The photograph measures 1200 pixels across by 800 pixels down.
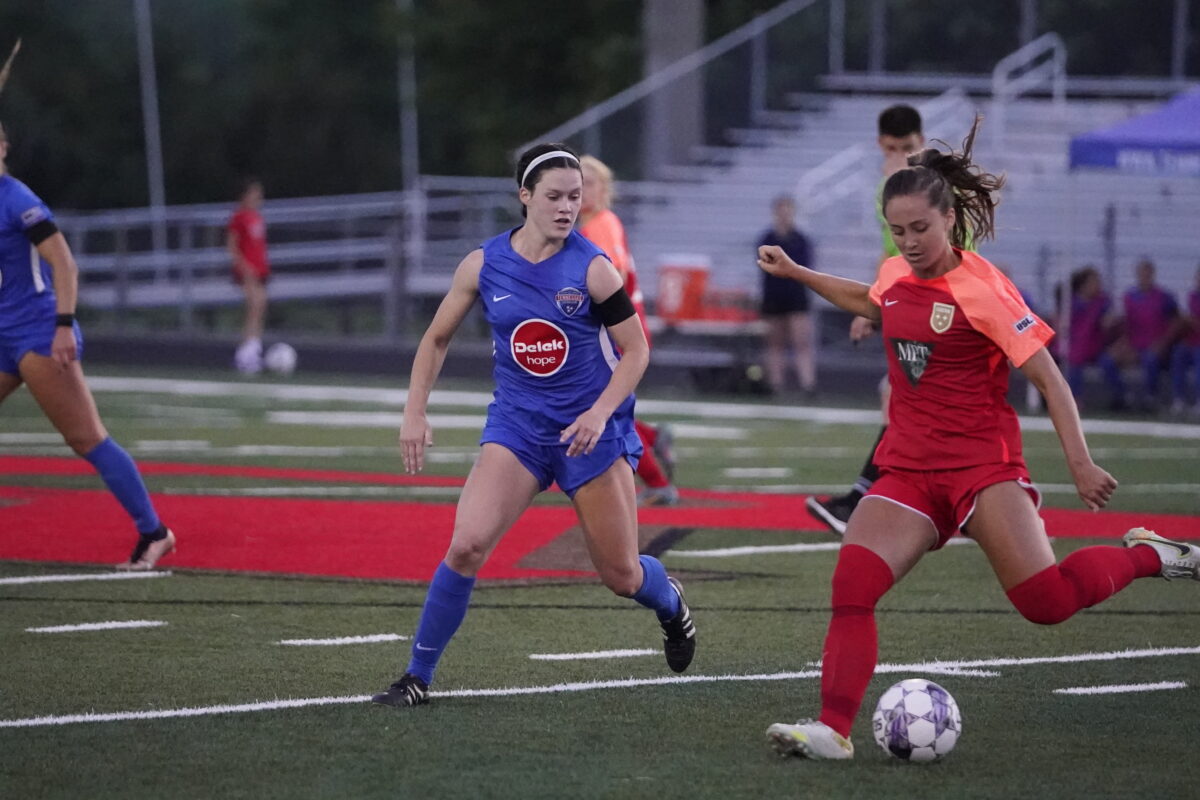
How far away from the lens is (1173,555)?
693cm

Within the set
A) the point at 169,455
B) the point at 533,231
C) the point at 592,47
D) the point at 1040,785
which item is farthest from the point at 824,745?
the point at 592,47

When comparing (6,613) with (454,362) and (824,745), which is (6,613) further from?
(454,362)

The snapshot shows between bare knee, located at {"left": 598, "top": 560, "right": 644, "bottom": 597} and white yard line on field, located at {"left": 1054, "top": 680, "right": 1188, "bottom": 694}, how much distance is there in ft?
5.22

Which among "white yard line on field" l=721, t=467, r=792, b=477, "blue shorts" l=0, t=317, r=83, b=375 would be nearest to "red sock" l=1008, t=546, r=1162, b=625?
"blue shorts" l=0, t=317, r=83, b=375

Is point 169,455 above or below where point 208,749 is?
below

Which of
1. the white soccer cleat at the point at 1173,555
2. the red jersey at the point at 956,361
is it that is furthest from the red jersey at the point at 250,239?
the red jersey at the point at 956,361

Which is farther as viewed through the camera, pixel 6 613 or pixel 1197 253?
pixel 1197 253

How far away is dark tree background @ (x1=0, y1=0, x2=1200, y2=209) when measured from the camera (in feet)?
129

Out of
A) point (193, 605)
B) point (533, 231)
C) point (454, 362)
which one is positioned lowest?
point (454, 362)

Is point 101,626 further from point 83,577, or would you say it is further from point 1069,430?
point 1069,430

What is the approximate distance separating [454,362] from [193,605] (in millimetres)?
17028

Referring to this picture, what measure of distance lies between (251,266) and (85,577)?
1644 centimetres

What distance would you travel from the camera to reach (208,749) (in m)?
6.13

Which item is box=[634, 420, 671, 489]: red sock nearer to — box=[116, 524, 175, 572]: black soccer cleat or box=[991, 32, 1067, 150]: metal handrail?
box=[116, 524, 175, 572]: black soccer cleat
